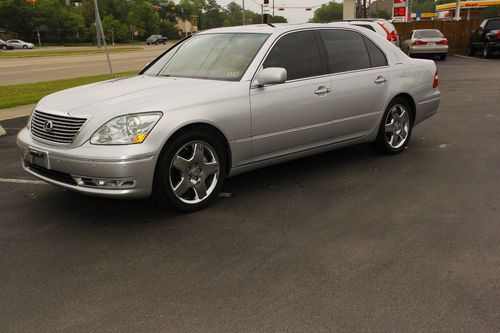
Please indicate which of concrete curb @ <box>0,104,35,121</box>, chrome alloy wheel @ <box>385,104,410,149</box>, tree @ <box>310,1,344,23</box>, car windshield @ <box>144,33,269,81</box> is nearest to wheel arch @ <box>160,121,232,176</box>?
car windshield @ <box>144,33,269,81</box>

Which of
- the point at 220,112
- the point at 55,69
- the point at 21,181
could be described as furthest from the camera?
the point at 55,69

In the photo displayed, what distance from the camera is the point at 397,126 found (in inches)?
259

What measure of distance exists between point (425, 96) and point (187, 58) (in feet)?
10.6

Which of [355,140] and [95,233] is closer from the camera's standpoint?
[95,233]

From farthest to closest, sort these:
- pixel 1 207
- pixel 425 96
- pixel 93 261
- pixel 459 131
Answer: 1. pixel 459 131
2. pixel 425 96
3. pixel 1 207
4. pixel 93 261

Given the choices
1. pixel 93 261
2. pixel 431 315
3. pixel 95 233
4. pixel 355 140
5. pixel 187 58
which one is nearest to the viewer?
pixel 431 315

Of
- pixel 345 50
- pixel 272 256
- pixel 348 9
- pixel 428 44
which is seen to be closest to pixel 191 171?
pixel 272 256

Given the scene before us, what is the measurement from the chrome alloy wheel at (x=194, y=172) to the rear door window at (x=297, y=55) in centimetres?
113

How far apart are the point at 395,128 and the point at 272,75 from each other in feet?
8.05

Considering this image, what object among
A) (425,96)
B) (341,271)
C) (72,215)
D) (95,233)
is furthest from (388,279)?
(425,96)

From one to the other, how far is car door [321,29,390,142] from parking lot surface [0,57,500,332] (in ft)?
1.91

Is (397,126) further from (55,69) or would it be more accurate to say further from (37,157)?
(55,69)

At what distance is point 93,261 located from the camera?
3.70 metres

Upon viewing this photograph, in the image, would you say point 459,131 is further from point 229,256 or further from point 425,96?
point 229,256
